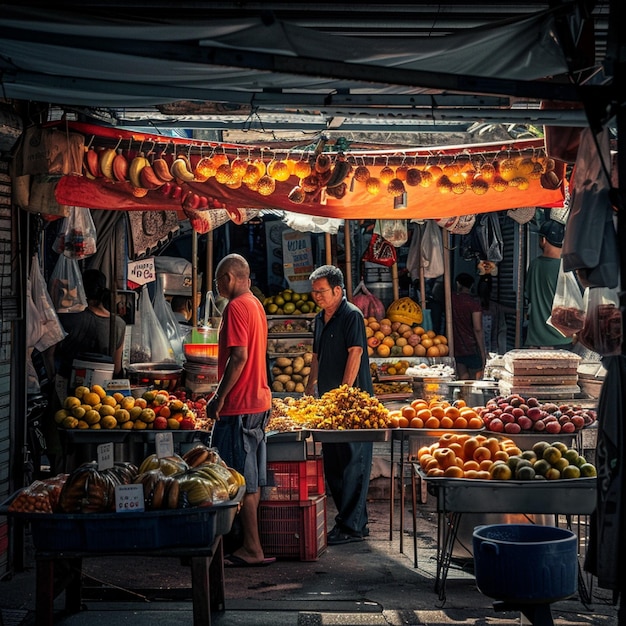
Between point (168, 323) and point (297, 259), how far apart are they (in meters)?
2.51

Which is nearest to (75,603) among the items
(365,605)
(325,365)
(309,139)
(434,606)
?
(365,605)

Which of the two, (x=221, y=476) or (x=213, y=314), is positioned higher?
(x=213, y=314)

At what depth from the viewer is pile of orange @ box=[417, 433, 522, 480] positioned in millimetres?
6219

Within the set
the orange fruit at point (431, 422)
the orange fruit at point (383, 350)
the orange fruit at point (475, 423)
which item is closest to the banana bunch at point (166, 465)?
the orange fruit at point (431, 422)

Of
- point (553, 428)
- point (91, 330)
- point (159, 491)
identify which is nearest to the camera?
point (159, 491)

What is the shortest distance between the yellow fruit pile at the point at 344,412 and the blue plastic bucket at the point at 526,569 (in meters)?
2.45

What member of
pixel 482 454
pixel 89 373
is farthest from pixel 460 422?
pixel 89 373

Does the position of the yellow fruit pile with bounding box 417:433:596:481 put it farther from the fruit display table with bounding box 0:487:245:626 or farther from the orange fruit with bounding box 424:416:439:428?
the fruit display table with bounding box 0:487:245:626

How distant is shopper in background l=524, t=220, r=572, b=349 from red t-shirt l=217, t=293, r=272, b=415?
5166mm

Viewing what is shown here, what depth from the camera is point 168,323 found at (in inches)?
413

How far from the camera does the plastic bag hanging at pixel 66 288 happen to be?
30.0 feet

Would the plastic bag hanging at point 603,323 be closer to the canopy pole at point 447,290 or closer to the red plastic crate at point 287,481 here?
the red plastic crate at point 287,481

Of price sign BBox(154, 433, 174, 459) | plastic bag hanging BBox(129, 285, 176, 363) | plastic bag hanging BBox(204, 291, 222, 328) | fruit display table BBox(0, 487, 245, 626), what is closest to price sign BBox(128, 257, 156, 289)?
plastic bag hanging BBox(129, 285, 176, 363)

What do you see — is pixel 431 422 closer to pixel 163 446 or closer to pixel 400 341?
pixel 163 446
